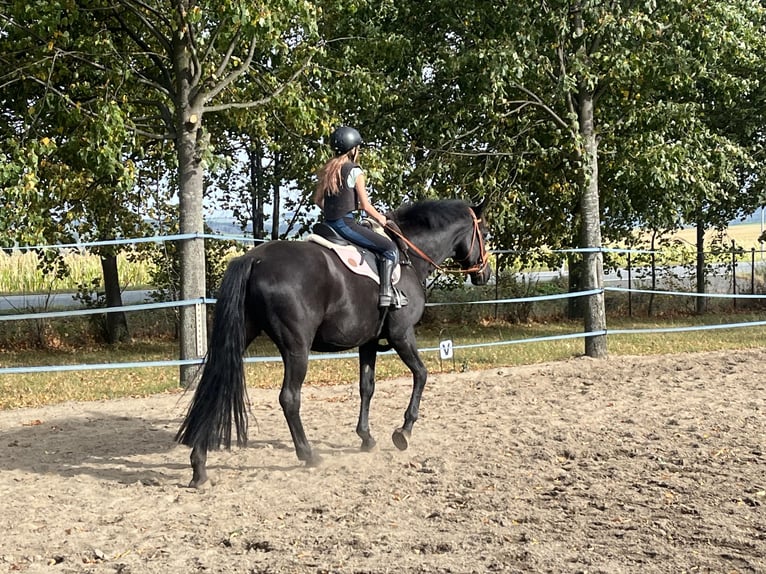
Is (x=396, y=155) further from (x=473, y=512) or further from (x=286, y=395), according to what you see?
(x=473, y=512)

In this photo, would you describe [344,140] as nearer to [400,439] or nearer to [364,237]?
→ [364,237]

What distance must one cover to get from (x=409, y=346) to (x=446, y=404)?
6.84 feet

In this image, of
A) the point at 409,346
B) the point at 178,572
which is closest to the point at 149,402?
the point at 409,346

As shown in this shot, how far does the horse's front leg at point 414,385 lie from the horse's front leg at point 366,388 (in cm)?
22

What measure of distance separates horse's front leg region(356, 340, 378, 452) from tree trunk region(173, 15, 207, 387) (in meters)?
4.17

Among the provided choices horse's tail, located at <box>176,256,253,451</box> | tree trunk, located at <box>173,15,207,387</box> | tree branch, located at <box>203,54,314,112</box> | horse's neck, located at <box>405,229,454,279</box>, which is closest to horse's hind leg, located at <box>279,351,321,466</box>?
horse's tail, located at <box>176,256,253,451</box>

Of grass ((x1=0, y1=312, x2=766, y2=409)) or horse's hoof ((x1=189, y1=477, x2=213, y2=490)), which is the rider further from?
grass ((x1=0, y1=312, x2=766, y2=409))

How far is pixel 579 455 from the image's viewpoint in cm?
658

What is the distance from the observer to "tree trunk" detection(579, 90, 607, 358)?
13219mm

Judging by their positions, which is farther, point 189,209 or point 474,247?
point 189,209

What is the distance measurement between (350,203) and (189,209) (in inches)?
210

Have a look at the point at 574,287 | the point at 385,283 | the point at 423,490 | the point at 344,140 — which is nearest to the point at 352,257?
the point at 385,283

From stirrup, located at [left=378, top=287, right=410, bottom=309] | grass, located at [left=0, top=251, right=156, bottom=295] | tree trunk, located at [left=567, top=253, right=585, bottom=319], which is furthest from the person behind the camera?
grass, located at [left=0, top=251, right=156, bottom=295]

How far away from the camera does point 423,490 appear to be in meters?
5.71
